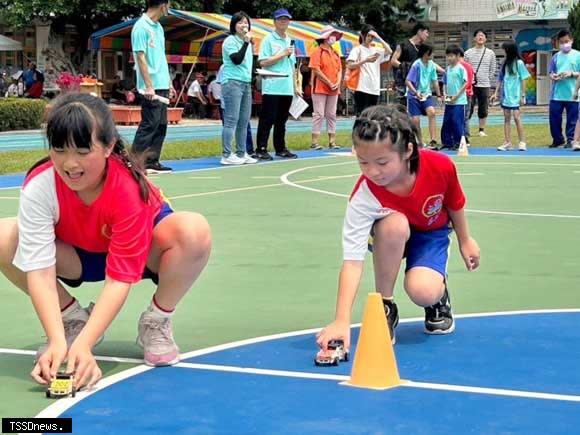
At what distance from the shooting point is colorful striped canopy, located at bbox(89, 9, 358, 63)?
32.5m

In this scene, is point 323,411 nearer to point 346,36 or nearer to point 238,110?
point 238,110

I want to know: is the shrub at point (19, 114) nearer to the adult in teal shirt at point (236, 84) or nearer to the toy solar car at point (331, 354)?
the adult in teal shirt at point (236, 84)

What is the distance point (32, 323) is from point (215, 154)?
37.5 ft

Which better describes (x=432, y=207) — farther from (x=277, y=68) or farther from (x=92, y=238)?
(x=277, y=68)

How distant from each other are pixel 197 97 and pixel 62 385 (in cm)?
3029

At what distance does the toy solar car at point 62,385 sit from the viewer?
4145mm

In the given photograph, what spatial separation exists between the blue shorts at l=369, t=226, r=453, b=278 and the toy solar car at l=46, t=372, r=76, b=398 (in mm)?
1655

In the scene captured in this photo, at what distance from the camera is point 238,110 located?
1445 centimetres

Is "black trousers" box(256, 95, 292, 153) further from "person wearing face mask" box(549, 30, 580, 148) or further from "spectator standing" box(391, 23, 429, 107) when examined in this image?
"person wearing face mask" box(549, 30, 580, 148)

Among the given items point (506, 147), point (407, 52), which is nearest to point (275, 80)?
point (407, 52)

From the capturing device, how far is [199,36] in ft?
115

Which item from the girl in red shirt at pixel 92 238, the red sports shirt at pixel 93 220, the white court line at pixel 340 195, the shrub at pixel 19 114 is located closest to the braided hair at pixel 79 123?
the girl in red shirt at pixel 92 238

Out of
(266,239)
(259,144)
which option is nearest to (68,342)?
(266,239)

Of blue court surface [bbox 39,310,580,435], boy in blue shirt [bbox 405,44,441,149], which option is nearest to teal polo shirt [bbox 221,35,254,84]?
boy in blue shirt [bbox 405,44,441,149]
